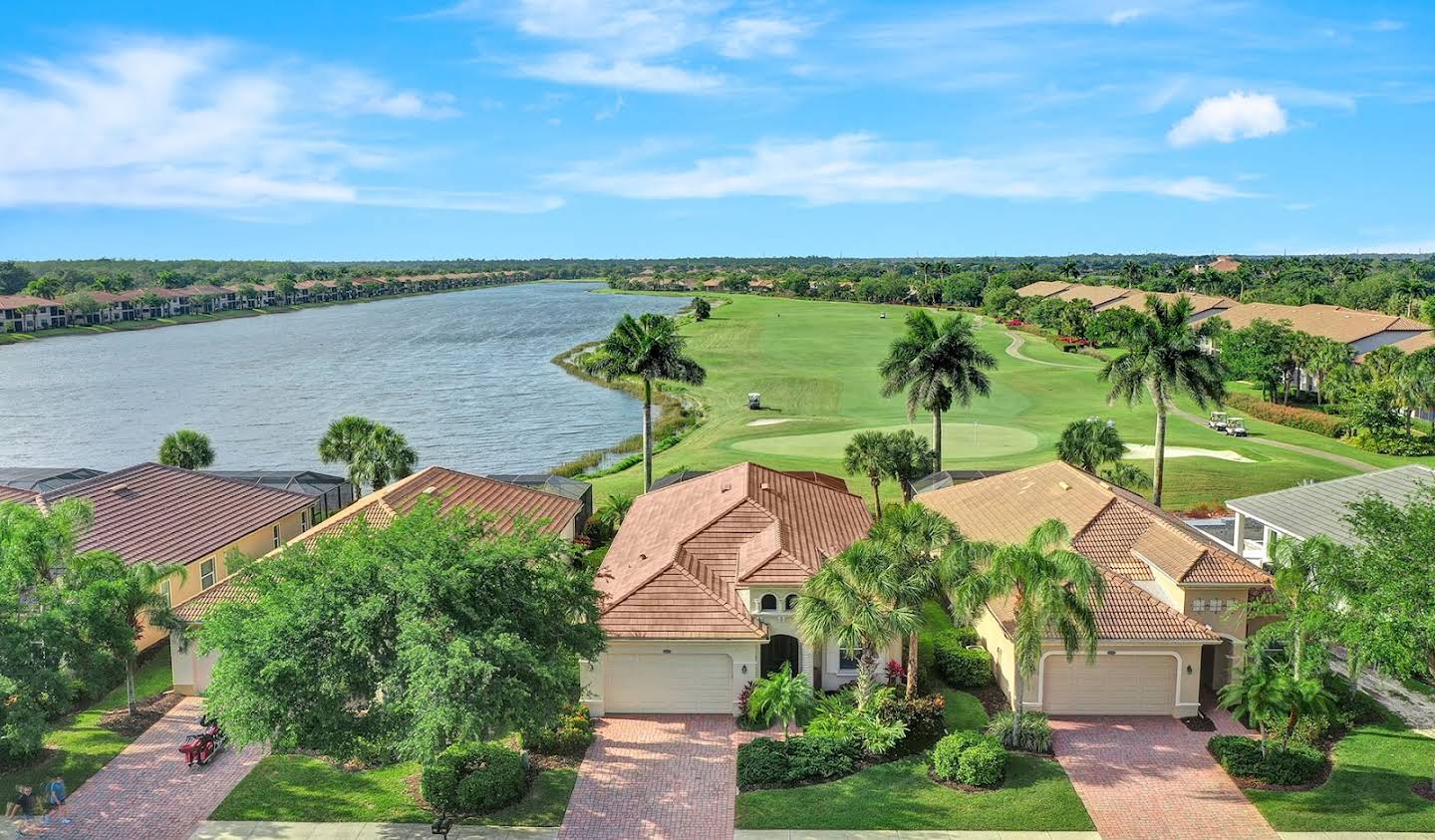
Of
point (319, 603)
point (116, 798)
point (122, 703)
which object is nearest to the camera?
point (319, 603)

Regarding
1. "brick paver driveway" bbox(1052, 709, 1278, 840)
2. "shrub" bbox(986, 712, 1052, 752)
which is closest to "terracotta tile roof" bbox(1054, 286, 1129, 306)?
"brick paver driveway" bbox(1052, 709, 1278, 840)

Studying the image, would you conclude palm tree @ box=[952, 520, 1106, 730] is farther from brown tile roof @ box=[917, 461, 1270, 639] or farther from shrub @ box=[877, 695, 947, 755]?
brown tile roof @ box=[917, 461, 1270, 639]

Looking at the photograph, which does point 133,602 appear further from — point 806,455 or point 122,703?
point 806,455

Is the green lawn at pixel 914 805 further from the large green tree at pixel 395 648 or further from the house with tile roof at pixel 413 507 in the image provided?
the house with tile roof at pixel 413 507

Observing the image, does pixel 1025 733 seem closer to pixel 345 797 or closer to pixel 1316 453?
pixel 345 797

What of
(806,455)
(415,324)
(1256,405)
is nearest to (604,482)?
(806,455)

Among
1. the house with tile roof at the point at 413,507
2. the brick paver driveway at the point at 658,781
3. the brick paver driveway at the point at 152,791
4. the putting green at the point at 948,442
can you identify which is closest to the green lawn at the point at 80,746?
the brick paver driveway at the point at 152,791

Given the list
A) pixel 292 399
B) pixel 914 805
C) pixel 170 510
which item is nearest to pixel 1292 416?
pixel 914 805
